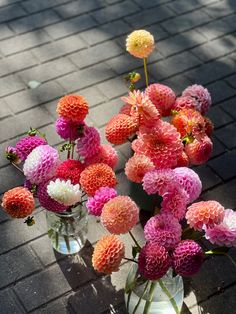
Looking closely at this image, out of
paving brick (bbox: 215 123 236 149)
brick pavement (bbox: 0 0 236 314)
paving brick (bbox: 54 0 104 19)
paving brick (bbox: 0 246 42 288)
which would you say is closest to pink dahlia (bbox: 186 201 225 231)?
brick pavement (bbox: 0 0 236 314)

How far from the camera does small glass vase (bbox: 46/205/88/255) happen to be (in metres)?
1.93

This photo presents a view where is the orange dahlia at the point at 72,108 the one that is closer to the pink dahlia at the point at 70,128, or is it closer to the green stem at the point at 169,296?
the pink dahlia at the point at 70,128

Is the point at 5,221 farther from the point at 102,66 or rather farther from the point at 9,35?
the point at 9,35

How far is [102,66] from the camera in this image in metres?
2.97

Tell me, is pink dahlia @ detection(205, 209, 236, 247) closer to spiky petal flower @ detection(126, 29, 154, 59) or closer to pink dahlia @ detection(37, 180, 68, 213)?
pink dahlia @ detection(37, 180, 68, 213)

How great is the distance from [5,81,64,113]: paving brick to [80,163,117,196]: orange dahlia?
4.13 ft

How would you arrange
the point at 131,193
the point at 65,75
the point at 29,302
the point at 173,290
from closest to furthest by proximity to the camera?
the point at 173,290, the point at 29,302, the point at 131,193, the point at 65,75

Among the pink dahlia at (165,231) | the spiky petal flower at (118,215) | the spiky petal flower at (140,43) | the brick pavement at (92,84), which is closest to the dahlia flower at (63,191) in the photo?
the spiky petal flower at (118,215)

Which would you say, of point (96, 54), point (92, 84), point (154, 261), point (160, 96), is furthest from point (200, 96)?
point (96, 54)

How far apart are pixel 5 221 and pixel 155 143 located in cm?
91

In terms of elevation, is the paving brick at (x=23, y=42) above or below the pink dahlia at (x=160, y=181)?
below

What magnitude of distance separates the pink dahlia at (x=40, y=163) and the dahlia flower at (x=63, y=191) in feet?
0.14

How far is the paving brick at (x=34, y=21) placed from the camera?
3.17 meters

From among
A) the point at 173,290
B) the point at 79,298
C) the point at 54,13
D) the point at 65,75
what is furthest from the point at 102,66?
the point at 173,290
